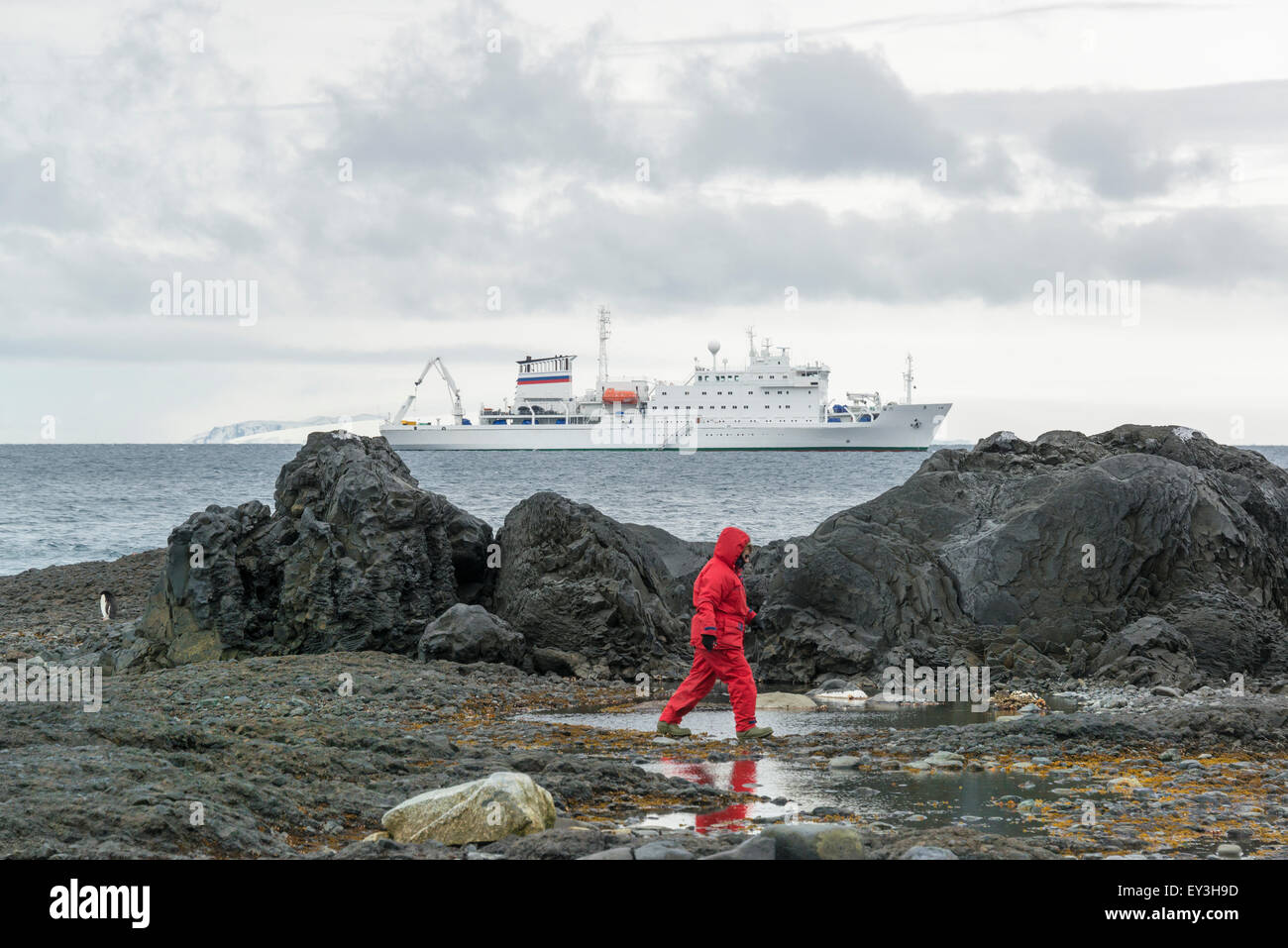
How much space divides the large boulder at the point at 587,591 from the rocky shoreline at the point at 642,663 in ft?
0.12

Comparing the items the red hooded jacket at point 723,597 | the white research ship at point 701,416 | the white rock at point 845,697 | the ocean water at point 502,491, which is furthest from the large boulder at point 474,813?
the white research ship at point 701,416

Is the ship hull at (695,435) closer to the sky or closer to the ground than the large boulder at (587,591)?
closer to the sky

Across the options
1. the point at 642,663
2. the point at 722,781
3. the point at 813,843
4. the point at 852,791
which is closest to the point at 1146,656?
the point at 642,663

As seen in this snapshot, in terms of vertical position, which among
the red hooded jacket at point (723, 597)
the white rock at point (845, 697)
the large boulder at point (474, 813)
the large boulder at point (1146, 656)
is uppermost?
the red hooded jacket at point (723, 597)

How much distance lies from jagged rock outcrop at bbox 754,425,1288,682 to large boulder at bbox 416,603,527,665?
279 cm

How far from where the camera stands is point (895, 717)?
10.3 meters

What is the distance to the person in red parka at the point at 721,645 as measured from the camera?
9.26 metres

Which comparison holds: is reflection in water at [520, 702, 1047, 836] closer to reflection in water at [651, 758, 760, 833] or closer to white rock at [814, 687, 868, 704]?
reflection in water at [651, 758, 760, 833]

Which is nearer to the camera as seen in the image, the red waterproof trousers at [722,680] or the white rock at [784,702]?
the red waterproof trousers at [722,680]

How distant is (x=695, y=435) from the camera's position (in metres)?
101

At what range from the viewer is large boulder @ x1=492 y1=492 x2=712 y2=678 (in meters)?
13.7

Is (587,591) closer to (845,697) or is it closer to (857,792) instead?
(845,697)

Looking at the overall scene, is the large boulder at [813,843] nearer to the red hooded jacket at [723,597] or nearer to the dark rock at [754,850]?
the dark rock at [754,850]

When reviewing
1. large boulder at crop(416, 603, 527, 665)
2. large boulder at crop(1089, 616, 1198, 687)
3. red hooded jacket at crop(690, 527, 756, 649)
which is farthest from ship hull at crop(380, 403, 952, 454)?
red hooded jacket at crop(690, 527, 756, 649)
